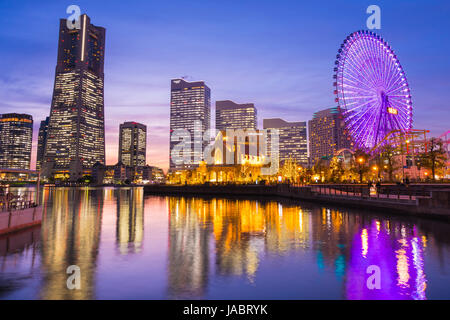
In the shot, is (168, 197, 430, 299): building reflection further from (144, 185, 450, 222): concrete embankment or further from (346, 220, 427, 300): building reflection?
(144, 185, 450, 222): concrete embankment

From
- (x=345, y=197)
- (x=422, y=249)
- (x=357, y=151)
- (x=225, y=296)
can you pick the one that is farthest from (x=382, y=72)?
(x=225, y=296)

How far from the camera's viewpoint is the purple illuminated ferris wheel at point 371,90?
2418 inches

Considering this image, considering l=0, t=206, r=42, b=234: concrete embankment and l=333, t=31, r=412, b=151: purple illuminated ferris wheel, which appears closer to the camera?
l=0, t=206, r=42, b=234: concrete embankment

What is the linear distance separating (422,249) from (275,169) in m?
129

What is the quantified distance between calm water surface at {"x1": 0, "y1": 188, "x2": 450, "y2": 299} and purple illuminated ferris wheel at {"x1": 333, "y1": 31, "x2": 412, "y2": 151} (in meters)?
49.2

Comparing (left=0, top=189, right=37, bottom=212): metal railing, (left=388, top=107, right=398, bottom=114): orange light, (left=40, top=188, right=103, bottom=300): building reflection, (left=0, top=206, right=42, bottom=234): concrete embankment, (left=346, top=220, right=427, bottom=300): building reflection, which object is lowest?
(left=40, top=188, right=103, bottom=300): building reflection

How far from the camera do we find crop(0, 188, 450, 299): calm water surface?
8695mm

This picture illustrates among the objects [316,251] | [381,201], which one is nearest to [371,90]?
[381,201]

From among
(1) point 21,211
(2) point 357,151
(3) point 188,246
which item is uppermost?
(2) point 357,151

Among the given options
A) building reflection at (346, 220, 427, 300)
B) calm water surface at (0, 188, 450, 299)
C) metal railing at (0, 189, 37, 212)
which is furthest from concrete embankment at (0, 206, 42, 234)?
building reflection at (346, 220, 427, 300)

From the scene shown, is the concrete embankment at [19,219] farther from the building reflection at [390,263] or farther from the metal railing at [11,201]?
the building reflection at [390,263]

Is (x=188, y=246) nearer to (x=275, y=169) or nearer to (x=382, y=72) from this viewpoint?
(x=382, y=72)

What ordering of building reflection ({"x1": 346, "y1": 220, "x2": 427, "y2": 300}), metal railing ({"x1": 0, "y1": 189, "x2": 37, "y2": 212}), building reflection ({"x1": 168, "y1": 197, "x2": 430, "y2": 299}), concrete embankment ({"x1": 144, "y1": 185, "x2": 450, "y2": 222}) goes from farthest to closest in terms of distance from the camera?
1. concrete embankment ({"x1": 144, "y1": 185, "x2": 450, "y2": 222})
2. metal railing ({"x1": 0, "y1": 189, "x2": 37, "y2": 212})
3. building reflection ({"x1": 168, "y1": 197, "x2": 430, "y2": 299})
4. building reflection ({"x1": 346, "y1": 220, "x2": 427, "y2": 300})
